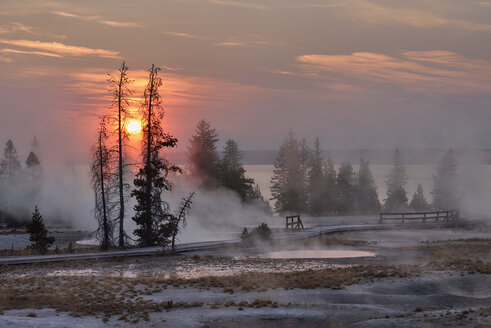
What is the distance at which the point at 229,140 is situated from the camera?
7912 cm

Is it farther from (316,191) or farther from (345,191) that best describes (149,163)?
(345,191)

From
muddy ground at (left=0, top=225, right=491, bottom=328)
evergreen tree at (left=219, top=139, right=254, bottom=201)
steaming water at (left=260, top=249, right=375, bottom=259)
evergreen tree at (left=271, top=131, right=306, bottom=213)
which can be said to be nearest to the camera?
muddy ground at (left=0, top=225, right=491, bottom=328)

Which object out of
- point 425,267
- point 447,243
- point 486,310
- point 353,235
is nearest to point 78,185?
point 353,235

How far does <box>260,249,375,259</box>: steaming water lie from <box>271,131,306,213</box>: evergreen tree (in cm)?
4900

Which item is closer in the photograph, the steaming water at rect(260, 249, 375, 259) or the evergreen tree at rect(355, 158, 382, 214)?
the steaming water at rect(260, 249, 375, 259)

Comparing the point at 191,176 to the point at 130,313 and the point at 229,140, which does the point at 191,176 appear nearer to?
the point at 229,140

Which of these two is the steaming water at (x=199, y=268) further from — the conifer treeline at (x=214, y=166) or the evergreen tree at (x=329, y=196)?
the evergreen tree at (x=329, y=196)

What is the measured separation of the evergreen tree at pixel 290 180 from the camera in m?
85.8

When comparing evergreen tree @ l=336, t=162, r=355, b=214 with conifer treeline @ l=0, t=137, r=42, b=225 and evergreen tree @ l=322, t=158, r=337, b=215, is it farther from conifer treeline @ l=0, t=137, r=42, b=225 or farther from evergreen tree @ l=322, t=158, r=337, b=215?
conifer treeline @ l=0, t=137, r=42, b=225

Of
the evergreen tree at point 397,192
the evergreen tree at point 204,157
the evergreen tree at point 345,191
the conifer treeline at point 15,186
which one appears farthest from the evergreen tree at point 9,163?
the evergreen tree at point 397,192

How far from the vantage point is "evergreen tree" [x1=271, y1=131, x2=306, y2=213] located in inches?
3378

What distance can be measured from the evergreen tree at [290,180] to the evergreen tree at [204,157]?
46.5 feet

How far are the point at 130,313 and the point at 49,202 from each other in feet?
232

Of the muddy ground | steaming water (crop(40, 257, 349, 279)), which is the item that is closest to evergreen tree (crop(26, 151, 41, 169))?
the muddy ground
